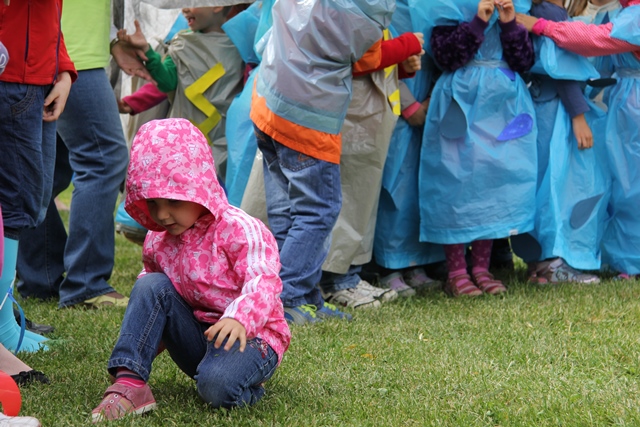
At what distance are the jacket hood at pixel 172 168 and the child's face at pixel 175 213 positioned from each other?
2.0 inches

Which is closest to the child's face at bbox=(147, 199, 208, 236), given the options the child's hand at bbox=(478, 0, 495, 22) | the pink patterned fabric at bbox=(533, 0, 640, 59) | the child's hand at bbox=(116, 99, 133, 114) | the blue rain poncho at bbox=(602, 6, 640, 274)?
the child's hand at bbox=(478, 0, 495, 22)

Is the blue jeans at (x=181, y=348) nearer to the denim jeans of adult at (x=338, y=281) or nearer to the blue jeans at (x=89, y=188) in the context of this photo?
the blue jeans at (x=89, y=188)

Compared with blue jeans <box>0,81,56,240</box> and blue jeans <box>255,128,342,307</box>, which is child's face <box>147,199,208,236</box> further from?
blue jeans <box>255,128,342,307</box>

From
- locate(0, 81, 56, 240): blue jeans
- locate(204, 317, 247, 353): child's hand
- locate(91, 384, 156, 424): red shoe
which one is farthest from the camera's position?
locate(0, 81, 56, 240): blue jeans

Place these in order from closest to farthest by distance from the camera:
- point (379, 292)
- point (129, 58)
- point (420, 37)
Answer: point (420, 37) < point (379, 292) < point (129, 58)

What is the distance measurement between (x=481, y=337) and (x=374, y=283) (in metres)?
1.43

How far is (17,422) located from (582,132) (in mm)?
3411

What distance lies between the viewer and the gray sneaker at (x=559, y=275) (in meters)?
4.84

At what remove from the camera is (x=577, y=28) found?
4.63 m

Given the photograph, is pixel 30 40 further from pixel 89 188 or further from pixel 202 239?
pixel 89 188

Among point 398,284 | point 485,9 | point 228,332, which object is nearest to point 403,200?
point 398,284

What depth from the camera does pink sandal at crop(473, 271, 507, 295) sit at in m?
4.61

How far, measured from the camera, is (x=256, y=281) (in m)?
2.46

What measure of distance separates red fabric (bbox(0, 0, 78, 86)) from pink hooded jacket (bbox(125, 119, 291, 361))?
59cm
